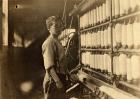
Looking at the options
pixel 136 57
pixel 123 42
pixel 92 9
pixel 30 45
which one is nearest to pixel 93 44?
pixel 92 9

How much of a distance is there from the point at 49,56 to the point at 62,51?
0.37 ft

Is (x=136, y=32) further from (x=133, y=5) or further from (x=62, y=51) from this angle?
(x=62, y=51)

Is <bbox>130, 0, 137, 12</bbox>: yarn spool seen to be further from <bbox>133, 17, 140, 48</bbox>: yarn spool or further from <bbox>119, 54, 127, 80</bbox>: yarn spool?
<bbox>119, 54, 127, 80</bbox>: yarn spool

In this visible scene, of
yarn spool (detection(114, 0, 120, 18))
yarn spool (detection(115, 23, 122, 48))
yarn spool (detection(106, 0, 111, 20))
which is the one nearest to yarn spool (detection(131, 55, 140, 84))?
yarn spool (detection(115, 23, 122, 48))

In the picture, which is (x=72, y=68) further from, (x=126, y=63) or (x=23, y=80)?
(x=126, y=63)

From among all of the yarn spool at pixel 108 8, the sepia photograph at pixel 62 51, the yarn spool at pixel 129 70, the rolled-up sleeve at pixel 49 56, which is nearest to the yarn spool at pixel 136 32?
the sepia photograph at pixel 62 51

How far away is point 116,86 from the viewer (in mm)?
1792

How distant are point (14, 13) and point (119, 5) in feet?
2.79

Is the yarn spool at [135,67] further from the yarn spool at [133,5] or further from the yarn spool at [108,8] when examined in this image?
the yarn spool at [108,8]

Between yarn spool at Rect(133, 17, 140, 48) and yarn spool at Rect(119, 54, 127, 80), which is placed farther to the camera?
yarn spool at Rect(119, 54, 127, 80)

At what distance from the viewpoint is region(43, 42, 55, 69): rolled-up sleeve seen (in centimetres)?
200

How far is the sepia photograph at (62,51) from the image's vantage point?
1589mm

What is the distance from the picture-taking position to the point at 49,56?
203 cm

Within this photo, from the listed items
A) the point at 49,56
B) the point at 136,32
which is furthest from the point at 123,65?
the point at 49,56
